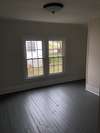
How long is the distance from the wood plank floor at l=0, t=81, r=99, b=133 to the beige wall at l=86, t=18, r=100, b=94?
37cm

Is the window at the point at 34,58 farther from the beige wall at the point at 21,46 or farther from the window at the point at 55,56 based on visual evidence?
the window at the point at 55,56

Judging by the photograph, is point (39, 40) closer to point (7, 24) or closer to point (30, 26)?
point (30, 26)

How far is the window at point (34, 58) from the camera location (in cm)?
450

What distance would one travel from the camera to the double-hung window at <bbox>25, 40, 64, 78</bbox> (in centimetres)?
453

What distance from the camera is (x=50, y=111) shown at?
3.05m

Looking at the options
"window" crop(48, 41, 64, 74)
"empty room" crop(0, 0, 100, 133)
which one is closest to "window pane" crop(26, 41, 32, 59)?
"empty room" crop(0, 0, 100, 133)

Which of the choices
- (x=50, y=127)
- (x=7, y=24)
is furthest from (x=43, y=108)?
(x=7, y=24)

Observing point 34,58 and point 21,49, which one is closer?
point 21,49

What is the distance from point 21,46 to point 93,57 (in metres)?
2.45

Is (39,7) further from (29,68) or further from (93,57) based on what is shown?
(29,68)

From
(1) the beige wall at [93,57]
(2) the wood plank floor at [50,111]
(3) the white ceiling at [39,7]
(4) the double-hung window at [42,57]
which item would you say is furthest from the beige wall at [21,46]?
(1) the beige wall at [93,57]

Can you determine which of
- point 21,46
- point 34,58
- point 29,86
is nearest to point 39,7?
point 21,46

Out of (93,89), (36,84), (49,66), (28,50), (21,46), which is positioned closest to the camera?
(93,89)

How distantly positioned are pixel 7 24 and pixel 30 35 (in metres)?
0.82
